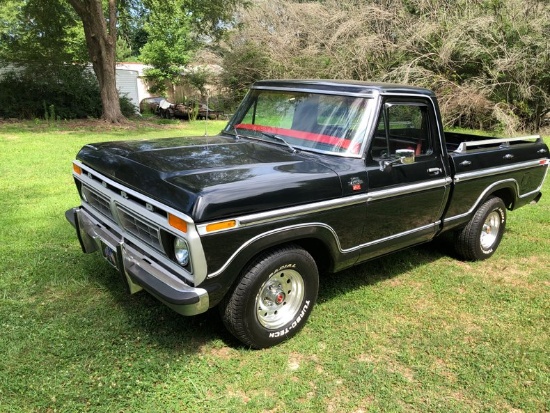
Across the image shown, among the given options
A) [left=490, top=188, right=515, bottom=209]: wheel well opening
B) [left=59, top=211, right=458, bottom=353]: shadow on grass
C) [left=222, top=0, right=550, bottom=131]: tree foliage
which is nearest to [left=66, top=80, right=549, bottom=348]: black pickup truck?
[left=490, top=188, right=515, bottom=209]: wheel well opening

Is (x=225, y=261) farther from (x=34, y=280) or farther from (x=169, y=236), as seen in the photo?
(x=34, y=280)

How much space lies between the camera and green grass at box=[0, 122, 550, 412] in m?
2.81

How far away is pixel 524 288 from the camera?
14.6ft

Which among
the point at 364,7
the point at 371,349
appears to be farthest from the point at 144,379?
the point at 364,7

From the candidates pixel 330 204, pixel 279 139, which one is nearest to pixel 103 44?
pixel 279 139

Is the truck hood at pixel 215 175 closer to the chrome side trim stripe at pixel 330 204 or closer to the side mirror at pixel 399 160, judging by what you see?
the chrome side trim stripe at pixel 330 204

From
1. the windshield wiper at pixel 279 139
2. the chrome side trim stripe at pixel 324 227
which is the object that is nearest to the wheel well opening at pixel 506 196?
the chrome side trim stripe at pixel 324 227

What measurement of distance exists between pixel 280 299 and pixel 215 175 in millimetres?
1086

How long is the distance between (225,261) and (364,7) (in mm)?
19073

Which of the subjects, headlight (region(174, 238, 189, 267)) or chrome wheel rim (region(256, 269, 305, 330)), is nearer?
headlight (region(174, 238, 189, 267))

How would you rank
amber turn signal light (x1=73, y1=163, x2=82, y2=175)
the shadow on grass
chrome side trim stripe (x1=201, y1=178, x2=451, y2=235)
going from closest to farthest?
chrome side trim stripe (x1=201, y1=178, x2=451, y2=235) → the shadow on grass → amber turn signal light (x1=73, y1=163, x2=82, y2=175)

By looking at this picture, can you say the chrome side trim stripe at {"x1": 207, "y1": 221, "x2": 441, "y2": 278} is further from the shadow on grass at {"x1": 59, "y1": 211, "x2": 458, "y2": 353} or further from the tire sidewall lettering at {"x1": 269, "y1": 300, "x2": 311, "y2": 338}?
the shadow on grass at {"x1": 59, "y1": 211, "x2": 458, "y2": 353}

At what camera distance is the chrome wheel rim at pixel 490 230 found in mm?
5125

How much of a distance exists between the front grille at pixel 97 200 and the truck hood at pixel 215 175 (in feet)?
0.71
